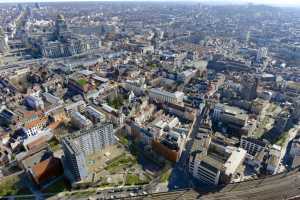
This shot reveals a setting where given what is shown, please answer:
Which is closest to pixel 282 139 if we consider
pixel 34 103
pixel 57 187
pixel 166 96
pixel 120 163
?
pixel 166 96

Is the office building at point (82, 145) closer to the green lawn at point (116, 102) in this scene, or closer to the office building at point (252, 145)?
the green lawn at point (116, 102)

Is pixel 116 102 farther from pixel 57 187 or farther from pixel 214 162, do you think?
pixel 214 162

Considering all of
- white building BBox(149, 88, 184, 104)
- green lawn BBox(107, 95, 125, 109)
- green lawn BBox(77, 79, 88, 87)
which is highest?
green lawn BBox(77, 79, 88, 87)

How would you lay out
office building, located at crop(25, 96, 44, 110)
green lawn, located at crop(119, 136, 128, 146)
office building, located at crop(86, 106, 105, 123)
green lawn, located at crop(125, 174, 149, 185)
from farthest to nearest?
office building, located at crop(25, 96, 44, 110) < office building, located at crop(86, 106, 105, 123) < green lawn, located at crop(119, 136, 128, 146) < green lawn, located at crop(125, 174, 149, 185)

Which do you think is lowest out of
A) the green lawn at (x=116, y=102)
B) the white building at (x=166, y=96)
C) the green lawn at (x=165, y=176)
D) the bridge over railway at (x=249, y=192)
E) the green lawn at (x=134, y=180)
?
the green lawn at (x=134, y=180)

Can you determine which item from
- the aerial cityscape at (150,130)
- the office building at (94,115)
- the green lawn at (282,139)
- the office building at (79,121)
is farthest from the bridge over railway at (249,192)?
the office building at (94,115)

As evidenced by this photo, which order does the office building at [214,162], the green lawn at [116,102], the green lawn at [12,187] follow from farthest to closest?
the green lawn at [116,102] → the green lawn at [12,187] → the office building at [214,162]

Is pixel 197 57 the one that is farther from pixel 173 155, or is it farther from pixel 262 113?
pixel 173 155

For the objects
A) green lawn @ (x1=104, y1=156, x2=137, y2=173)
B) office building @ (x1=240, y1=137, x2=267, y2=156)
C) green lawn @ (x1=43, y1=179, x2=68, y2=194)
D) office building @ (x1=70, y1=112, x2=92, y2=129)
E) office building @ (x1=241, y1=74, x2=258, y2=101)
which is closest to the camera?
green lawn @ (x1=43, y1=179, x2=68, y2=194)

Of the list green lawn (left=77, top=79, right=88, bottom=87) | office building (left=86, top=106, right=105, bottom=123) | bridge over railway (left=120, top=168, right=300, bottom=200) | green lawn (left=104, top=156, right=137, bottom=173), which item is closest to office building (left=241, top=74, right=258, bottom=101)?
bridge over railway (left=120, top=168, right=300, bottom=200)

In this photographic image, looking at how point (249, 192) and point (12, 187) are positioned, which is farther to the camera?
point (12, 187)

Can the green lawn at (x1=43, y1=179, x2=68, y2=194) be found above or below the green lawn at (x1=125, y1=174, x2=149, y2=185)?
below

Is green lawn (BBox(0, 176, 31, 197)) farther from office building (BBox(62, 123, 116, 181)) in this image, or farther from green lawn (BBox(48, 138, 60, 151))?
green lawn (BBox(48, 138, 60, 151))
